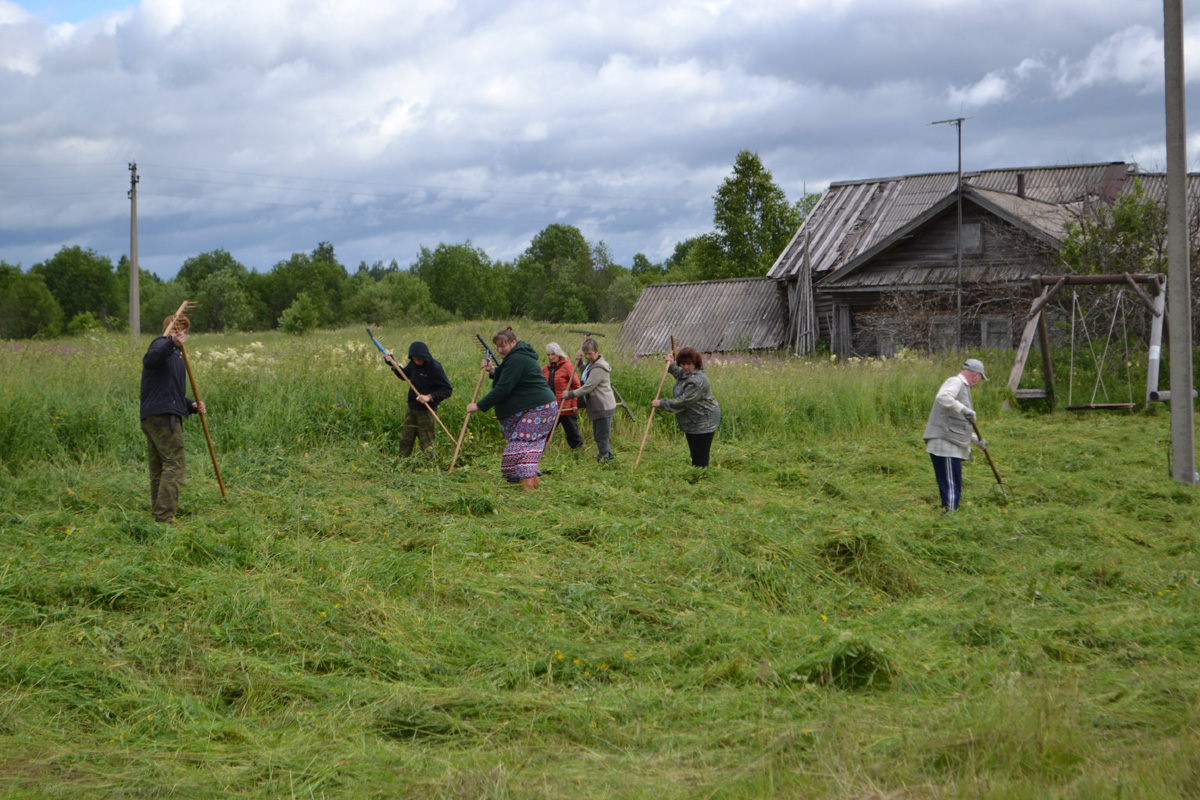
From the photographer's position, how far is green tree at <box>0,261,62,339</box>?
62.8m

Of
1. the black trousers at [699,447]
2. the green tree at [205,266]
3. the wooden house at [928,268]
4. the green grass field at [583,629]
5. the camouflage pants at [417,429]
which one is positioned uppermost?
the green tree at [205,266]

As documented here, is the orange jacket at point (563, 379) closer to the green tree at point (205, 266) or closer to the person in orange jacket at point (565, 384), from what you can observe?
the person in orange jacket at point (565, 384)

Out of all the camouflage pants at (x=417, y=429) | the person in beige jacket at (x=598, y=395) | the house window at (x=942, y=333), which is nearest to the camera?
the camouflage pants at (x=417, y=429)

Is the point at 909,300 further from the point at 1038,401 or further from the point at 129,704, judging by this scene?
the point at 129,704

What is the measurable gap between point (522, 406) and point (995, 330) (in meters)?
15.7

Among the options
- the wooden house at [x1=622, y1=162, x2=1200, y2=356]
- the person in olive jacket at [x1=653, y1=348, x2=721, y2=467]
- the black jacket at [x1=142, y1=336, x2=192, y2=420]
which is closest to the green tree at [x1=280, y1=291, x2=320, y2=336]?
the wooden house at [x1=622, y1=162, x2=1200, y2=356]

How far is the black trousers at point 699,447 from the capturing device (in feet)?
32.5

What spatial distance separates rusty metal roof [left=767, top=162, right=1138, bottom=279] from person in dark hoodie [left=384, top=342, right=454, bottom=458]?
1463cm

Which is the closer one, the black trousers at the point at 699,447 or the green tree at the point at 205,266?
the black trousers at the point at 699,447

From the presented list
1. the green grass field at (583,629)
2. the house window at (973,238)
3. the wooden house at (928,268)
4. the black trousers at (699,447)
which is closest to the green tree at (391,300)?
the wooden house at (928,268)

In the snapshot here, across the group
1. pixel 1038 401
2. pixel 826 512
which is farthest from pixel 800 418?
pixel 826 512

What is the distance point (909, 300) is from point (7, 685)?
2028 centimetres

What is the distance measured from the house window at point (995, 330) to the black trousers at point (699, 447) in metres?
13.4

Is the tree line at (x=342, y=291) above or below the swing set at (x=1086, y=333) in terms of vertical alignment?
above
